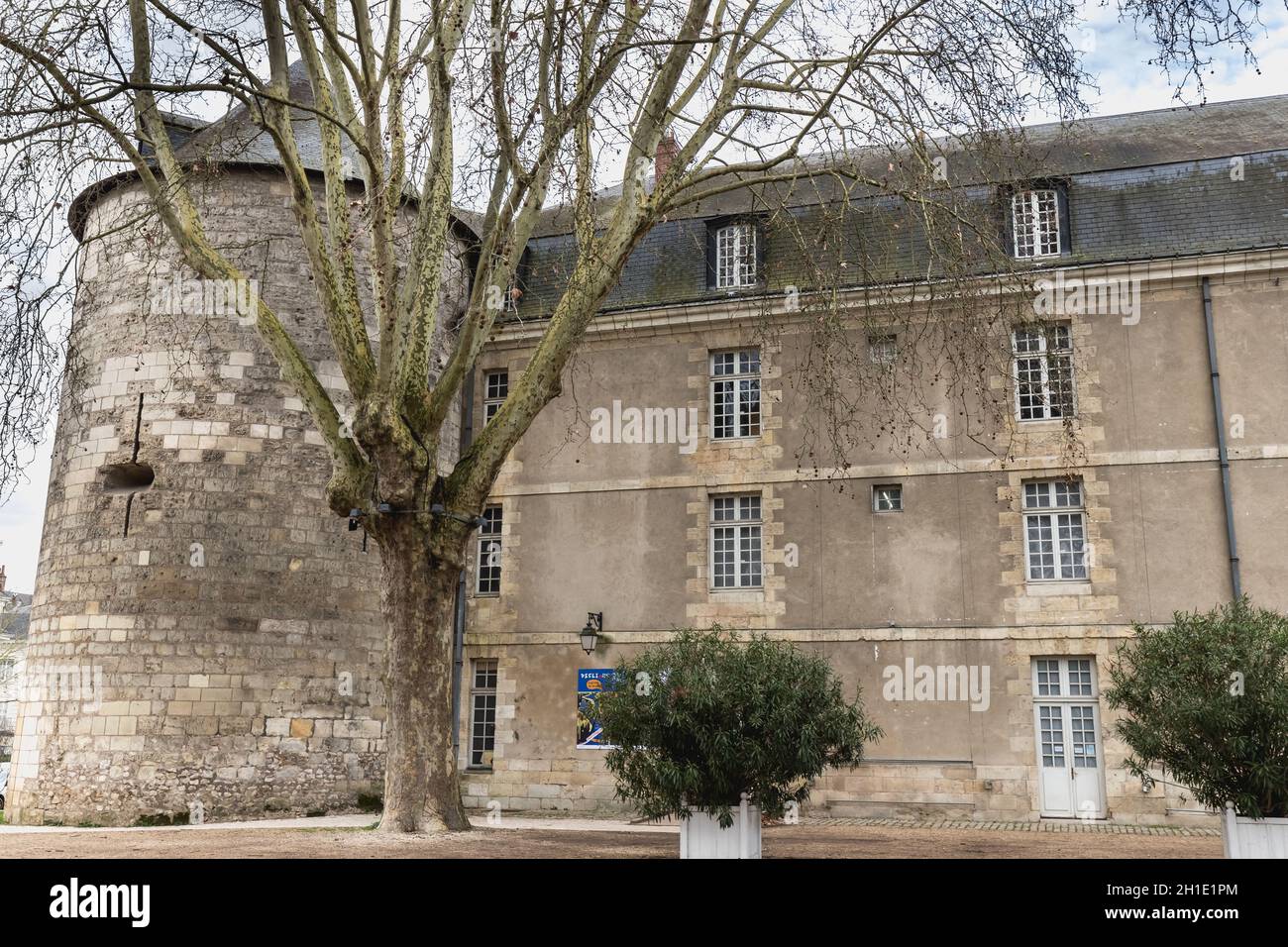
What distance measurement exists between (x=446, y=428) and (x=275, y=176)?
420 cm

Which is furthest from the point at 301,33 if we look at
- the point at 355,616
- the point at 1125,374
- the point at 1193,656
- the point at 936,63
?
the point at 1125,374

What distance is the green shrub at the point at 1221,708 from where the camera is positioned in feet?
25.3

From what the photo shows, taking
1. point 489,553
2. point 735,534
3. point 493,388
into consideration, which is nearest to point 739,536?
point 735,534

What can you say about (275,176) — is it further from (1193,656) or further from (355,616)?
(1193,656)

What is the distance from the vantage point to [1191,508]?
1410 cm

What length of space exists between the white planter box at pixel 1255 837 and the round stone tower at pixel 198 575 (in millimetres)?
10109

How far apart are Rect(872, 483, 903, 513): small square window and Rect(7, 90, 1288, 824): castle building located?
0.05 m

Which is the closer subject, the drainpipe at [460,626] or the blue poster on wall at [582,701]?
the blue poster on wall at [582,701]

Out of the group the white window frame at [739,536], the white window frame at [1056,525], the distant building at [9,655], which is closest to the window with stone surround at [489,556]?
the white window frame at [739,536]

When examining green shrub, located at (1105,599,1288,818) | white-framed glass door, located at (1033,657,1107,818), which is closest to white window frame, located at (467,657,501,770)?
white-framed glass door, located at (1033,657,1107,818)

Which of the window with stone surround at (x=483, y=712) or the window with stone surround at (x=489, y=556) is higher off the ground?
the window with stone surround at (x=489, y=556)

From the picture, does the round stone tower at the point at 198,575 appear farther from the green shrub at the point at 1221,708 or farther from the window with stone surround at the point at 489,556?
the green shrub at the point at 1221,708

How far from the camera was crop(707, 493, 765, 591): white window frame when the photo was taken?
625 inches

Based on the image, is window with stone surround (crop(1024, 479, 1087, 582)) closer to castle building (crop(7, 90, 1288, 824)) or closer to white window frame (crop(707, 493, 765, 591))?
castle building (crop(7, 90, 1288, 824))
